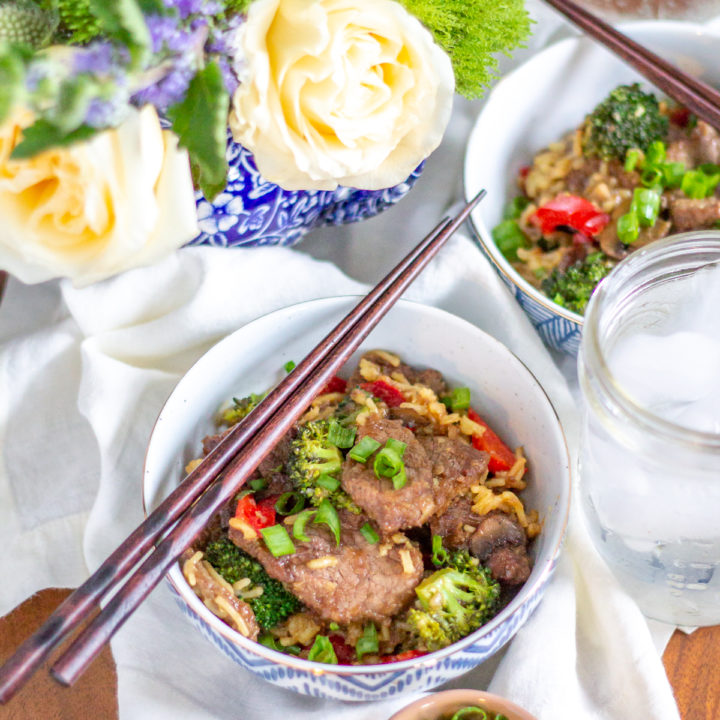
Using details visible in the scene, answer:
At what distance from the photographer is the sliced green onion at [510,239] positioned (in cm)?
245

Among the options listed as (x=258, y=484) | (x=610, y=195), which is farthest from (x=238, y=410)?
(x=610, y=195)

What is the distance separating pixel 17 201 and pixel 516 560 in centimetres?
112

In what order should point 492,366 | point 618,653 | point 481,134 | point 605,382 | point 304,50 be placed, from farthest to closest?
point 481,134, point 492,366, point 618,653, point 304,50, point 605,382

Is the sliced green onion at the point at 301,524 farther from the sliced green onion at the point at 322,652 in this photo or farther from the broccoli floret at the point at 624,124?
the broccoli floret at the point at 624,124

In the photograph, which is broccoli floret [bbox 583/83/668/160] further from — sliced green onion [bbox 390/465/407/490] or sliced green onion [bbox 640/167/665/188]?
sliced green onion [bbox 390/465/407/490]

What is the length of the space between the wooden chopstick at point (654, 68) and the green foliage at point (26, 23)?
139 cm

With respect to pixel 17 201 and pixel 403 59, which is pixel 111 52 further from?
pixel 403 59

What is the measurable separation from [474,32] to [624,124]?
0.65 meters

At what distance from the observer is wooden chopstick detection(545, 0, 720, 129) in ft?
7.39

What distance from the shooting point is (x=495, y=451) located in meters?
1.93

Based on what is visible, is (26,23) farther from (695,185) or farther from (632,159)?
(695,185)

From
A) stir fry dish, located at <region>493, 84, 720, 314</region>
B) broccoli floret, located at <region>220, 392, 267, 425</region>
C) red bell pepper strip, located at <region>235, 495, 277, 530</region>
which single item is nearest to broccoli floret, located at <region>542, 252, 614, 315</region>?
stir fry dish, located at <region>493, 84, 720, 314</region>

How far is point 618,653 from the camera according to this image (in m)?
1.82

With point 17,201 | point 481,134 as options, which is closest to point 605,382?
point 17,201
